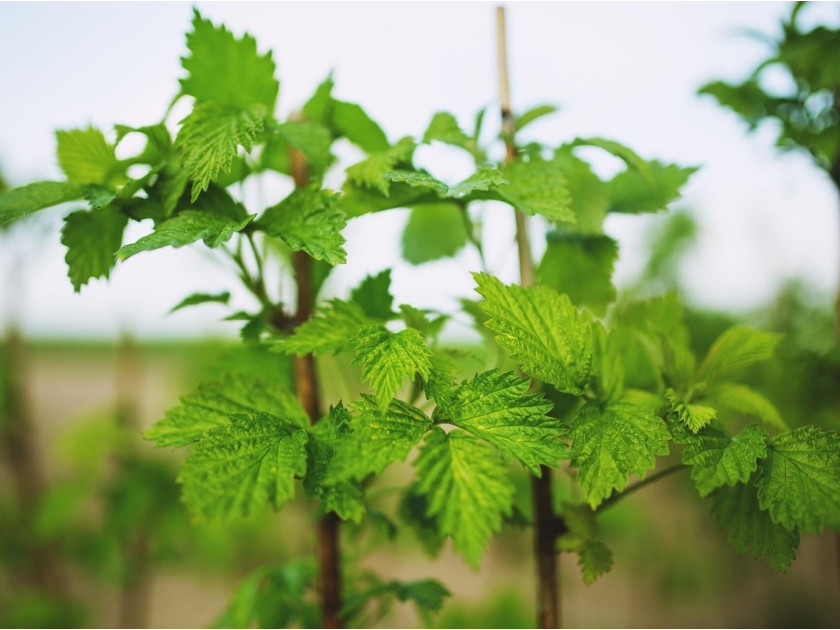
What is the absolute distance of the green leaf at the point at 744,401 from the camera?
47cm

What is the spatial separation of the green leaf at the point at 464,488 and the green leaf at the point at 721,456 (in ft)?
0.47

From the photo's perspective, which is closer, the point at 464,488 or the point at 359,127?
the point at 464,488

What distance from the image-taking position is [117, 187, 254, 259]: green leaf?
39 cm

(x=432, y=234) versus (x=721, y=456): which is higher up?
(x=432, y=234)

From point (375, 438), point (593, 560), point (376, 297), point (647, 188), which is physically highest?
point (647, 188)

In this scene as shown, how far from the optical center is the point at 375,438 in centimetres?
36

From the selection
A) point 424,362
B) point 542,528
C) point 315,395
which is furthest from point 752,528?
point 315,395

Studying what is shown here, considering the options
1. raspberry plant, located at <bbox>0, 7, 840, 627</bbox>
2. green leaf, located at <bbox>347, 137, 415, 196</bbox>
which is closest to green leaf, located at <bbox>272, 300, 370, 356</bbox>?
raspberry plant, located at <bbox>0, 7, 840, 627</bbox>

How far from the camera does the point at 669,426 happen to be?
1.40 feet

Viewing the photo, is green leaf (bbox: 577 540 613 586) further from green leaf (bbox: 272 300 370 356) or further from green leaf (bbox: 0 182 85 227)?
green leaf (bbox: 0 182 85 227)

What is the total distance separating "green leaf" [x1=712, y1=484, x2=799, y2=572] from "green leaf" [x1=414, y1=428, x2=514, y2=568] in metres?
0.20

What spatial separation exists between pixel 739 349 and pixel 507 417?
26cm

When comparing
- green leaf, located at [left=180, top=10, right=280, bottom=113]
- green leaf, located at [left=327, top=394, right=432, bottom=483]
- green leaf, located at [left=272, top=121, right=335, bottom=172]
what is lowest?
green leaf, located at [left=327, top=394, right=432, bottom=483]

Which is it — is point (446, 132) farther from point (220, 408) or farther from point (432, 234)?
point (220, 408)
